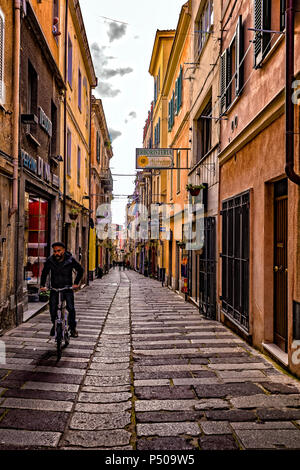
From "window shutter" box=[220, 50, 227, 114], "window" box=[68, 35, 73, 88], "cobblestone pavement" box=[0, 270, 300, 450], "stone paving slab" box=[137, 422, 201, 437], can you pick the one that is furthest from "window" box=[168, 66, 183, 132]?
"stone paving slab" box=[137, 422, 201, 437]

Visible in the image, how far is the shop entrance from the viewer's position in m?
11.6

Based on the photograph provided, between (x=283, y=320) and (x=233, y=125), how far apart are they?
4479mm

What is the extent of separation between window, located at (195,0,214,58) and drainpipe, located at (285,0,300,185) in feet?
23.8

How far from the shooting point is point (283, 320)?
6559 millimetres

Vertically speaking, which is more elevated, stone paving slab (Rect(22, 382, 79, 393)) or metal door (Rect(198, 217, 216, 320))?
metal door (Rect(198, 217, 216, 320))

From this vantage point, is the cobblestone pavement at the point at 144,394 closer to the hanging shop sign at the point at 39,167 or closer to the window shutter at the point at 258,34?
the hanging shop sign at the point at 39,167

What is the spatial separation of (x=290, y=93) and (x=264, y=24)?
6.79ft

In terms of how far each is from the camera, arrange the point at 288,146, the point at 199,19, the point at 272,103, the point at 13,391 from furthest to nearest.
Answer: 1. the point at 199,19
2. the point at 272,103
3. the point at 288,146
4. the point at 13,391

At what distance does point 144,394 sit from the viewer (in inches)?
194

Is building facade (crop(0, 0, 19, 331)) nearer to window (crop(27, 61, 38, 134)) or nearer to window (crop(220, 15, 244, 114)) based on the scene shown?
window (crop(27, 61, 38, 134))

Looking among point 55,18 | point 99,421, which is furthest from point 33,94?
point 99,421

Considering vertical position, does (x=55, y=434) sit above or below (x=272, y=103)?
Answer: below
